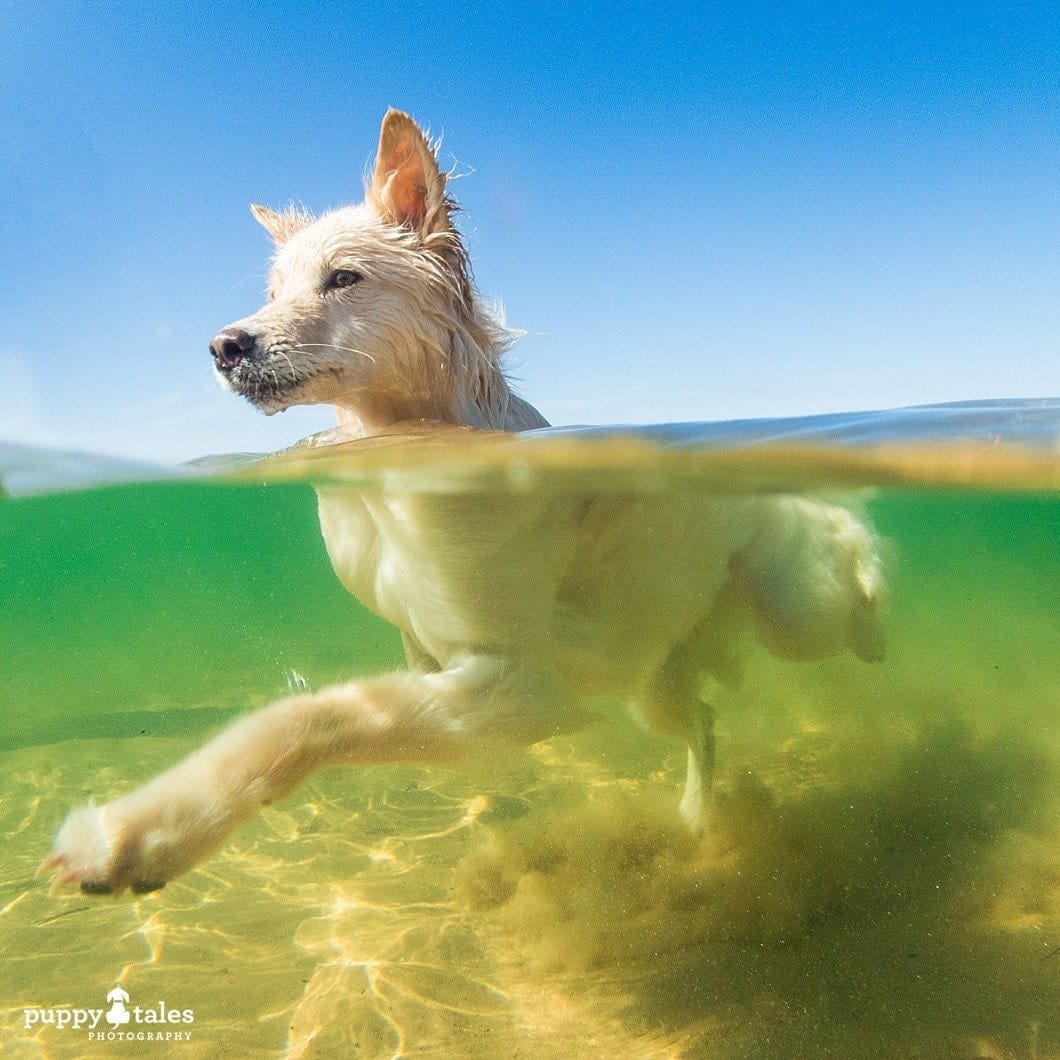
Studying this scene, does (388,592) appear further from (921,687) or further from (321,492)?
(921,687)

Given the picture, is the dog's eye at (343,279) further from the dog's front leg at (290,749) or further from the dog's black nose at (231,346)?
the dog's front leg at (290,749)

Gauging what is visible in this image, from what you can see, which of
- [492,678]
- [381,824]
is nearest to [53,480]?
[381,824]

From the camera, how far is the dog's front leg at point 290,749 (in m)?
2.69

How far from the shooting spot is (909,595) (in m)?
6.89

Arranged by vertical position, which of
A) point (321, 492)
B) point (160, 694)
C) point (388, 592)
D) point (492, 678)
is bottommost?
point (160, 694)

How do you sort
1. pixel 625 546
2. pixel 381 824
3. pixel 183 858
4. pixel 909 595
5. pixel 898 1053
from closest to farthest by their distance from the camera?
pixel 183 858 < pixel 898 1053 < pixel 625 546 < pixel 381 824 < pixel 909 595

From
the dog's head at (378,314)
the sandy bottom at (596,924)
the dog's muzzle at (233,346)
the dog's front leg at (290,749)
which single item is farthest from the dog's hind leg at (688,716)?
the dog's muzzle at (233,346)

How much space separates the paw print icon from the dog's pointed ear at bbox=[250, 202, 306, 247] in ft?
13.0

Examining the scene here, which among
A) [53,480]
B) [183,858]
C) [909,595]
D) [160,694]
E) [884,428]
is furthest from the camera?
[160,694]

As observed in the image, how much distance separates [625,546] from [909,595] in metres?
3.81

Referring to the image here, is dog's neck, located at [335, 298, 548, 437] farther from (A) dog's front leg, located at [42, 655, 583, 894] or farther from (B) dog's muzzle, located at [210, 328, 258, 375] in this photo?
(A) dog's front leg, located at [42, 655, 583, 894]

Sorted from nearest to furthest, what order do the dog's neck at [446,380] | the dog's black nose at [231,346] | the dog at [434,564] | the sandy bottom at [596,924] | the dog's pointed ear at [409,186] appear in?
the dog at [434,564] < the dog's black nose at [231,346] < the sandy bottom at [596,924] < the dog's pointed ear at [409,186] < the dog's neck at [446,380]

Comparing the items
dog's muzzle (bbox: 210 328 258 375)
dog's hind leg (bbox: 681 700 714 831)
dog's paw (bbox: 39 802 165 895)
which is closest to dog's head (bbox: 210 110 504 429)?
dog's muzzle (bbox: 210 328 258 375)

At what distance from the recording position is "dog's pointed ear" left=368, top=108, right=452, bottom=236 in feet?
12.9
